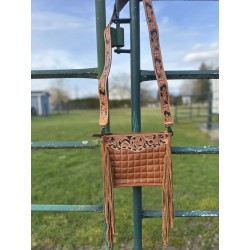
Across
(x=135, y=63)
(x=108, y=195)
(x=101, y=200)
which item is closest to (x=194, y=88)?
(x=101, y=200)

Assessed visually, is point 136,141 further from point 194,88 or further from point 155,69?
point 194,88

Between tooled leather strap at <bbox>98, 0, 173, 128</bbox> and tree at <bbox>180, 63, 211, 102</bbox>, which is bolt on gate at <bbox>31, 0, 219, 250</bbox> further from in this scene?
tree at <bbox>180, 63, 211, 102</bbox>

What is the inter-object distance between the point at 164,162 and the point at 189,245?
116 cm

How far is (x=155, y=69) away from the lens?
0.98m

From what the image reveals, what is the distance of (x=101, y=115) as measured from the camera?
96 cm

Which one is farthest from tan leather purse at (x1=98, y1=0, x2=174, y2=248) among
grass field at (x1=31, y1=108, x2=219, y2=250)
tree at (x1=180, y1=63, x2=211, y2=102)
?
tree at (x1=180, y1=63, x2=211, y2=102)

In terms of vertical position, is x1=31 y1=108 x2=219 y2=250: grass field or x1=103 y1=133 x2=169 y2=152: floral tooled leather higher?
x1=103 y1=133 x2=169 y2=152: floral tooled leather

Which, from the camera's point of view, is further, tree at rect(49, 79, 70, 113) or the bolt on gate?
tree at rect(49, 79, 70, 113)

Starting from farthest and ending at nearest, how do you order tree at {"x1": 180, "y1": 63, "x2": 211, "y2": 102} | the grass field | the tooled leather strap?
1. tree at {"x1": 180, "y1": 63, "x2": 211, "y2": 102}
2. the grass field
3. the tooled leather strap

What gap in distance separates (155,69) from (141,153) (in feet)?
0.90

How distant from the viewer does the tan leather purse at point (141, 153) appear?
38.4 inches

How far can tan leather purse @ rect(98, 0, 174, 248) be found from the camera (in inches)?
38.4
